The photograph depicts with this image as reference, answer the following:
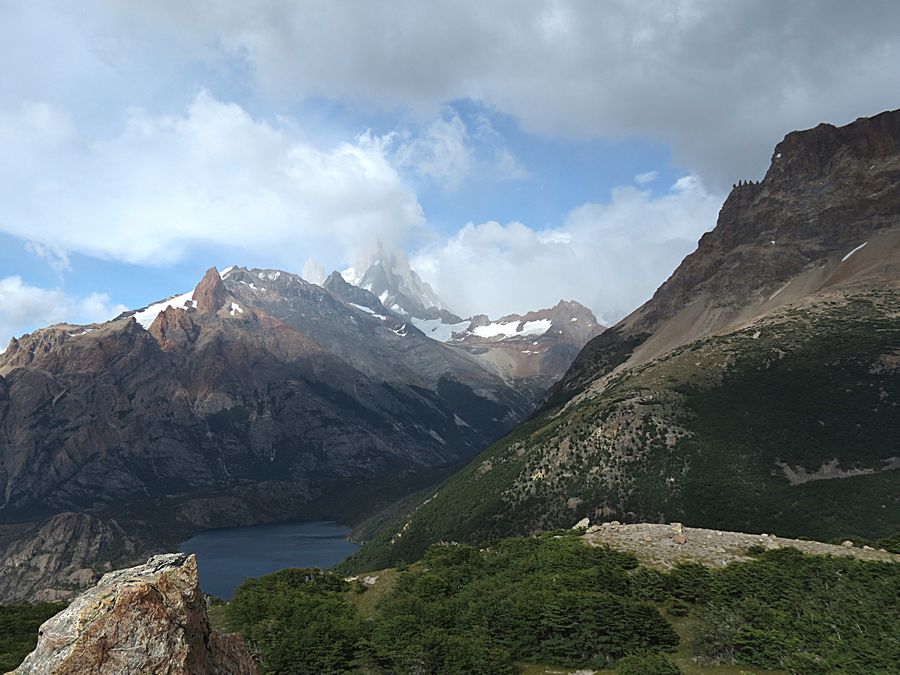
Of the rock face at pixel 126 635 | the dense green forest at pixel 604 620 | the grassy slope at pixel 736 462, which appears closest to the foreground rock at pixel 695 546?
the dense green forest at pixel 604 620

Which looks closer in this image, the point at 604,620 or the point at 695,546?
the point at 604,620

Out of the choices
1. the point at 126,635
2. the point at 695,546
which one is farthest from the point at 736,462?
the point at 126,635

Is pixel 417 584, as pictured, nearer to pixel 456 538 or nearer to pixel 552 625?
pixel 552 625

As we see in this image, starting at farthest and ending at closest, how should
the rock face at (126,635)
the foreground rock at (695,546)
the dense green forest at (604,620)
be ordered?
the foreground rock at (695,546)
the dense green forest at (604,620)
the rock face at (126,635)

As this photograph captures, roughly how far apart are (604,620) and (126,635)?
39.8 meters

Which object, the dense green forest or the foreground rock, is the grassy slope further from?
the dense green forest

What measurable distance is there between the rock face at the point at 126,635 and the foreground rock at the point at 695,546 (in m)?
55.9

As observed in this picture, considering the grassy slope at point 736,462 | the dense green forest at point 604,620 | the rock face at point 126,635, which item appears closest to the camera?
the rock face at point 126,635

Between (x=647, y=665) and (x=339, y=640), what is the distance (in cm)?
2638

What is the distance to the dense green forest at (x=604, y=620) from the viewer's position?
4481cm

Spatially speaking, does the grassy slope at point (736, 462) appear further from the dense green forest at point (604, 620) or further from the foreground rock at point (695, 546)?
the dense green forest at point (604, 620)

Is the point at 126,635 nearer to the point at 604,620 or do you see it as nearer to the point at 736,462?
the point at 604,620

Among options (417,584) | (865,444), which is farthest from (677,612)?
(865,444)

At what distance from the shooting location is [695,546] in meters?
70.1
